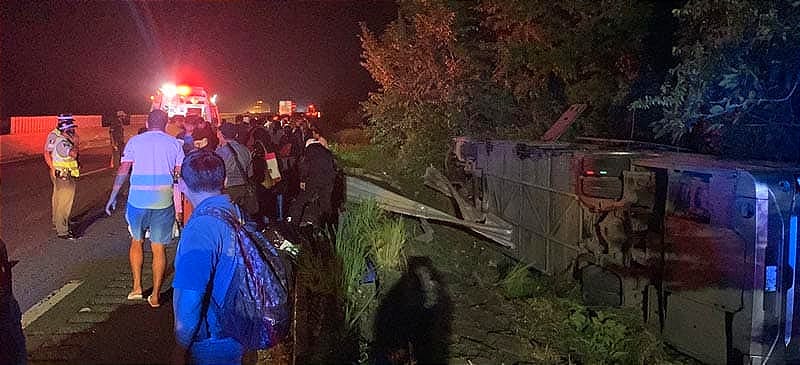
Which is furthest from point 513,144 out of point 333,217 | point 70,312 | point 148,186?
point 70,312

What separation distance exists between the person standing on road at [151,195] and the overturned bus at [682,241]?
4.40 meters

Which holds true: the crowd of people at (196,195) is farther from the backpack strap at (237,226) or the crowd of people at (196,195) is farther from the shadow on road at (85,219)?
the shadow on road at (85,219)

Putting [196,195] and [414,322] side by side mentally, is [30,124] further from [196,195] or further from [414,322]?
[196,195]

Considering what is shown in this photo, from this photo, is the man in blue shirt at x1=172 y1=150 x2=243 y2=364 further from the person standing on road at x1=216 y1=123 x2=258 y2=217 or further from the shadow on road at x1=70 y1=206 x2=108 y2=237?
the shadow on road at x1=70 y1=206 x2=108 y2=237

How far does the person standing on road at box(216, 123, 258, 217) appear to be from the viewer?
26.6 ft

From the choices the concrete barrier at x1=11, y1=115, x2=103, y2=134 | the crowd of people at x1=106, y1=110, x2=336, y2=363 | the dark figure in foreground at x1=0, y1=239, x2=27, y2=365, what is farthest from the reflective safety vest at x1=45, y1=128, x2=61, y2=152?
the concrete barrier at x1=11, y1=115, x2=103, y2=134

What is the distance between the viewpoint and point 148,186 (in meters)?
6.62

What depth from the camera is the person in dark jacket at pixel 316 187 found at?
9.02 m

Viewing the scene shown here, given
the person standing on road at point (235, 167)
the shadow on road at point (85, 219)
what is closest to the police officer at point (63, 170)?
the shadow on road at point (85, 219)

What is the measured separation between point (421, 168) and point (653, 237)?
35.8 feet

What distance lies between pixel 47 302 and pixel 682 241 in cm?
587

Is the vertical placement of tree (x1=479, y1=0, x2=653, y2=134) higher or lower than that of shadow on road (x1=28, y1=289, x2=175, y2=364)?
higher

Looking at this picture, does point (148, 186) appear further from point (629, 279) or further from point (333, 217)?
point (629, 279)

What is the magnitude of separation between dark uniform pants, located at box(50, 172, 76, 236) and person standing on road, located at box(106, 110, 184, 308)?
11.4ft
